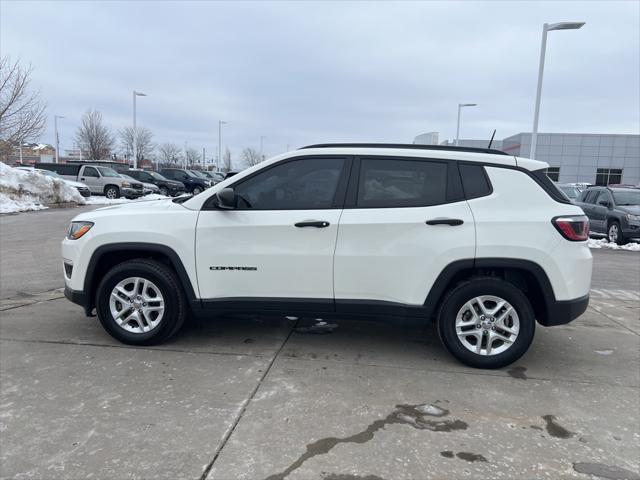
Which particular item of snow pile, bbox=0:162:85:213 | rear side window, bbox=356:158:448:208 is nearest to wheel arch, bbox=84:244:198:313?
rear side window, bbox=356:158:448:208

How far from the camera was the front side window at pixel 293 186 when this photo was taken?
13.5 feet

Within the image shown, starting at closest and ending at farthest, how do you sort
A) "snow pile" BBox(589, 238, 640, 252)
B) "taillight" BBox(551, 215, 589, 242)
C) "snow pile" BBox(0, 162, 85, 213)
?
"taillight" BBox(551, 215, 589, 242) < "snow pile" BBox(589, 238, 640, 252) < "snow pile" BBox(0, 162, 85, 213)

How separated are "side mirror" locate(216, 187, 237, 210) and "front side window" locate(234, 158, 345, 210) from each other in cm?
10

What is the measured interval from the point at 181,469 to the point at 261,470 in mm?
441

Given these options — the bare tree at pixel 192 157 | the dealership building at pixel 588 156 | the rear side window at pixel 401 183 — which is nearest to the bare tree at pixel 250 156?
the bare tree at pixel 192 157

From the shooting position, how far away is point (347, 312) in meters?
4.06

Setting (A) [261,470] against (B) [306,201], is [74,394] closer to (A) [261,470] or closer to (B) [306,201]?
(A) [261,470]

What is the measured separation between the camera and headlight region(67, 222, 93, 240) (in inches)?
170

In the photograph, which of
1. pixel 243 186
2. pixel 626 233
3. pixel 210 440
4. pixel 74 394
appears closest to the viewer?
pixel 210 440

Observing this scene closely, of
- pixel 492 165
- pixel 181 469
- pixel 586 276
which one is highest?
pixel 492 165

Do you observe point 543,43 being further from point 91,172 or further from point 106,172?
point 91,172

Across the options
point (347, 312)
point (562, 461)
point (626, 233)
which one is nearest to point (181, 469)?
point (347, 312)

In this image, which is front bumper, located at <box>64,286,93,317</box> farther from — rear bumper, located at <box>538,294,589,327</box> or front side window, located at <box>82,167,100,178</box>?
front side window, located at <box>82,167,100,178</box>

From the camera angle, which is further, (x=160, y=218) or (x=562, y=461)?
(x=160, y=218)
